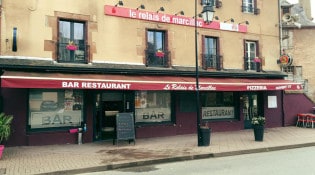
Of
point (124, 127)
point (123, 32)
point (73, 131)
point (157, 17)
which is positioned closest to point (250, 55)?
point (157, 17)

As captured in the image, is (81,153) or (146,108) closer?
(81,153)

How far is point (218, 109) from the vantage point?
1712cm

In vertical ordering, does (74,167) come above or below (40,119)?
below

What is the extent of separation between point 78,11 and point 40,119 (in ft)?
15.0

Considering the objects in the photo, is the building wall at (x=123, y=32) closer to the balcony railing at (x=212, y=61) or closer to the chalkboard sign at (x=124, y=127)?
the balcony railing at (x=212, y=61)

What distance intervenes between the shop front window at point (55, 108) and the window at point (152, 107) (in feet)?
8.76

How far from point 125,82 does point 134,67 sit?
1.83m

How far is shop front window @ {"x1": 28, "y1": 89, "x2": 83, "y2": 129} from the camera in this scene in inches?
490

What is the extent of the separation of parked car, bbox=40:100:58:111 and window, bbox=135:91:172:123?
11.8 feet

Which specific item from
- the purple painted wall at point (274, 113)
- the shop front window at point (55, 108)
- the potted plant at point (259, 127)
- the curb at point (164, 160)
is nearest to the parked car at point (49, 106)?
the shop front window at point (55, 108)

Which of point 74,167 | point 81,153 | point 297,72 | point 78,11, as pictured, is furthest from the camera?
point 297,72

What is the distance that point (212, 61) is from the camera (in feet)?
55.1

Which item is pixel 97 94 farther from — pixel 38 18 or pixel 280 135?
pixel 280 135

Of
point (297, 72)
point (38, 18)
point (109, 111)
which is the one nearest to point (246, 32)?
point (109, 111)
